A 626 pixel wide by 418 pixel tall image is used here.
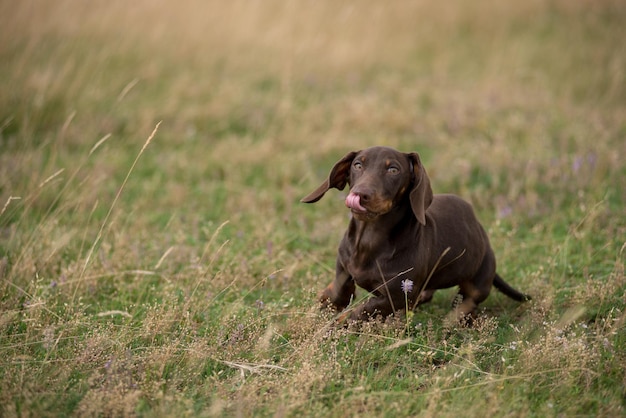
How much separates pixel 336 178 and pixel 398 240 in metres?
0.51

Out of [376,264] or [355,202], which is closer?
[355,202]

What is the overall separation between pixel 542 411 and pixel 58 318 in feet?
8.49

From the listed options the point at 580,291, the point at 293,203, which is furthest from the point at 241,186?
the point at 580,291

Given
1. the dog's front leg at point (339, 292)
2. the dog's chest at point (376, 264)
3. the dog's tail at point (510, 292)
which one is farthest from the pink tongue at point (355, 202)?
the dog's tail at point (510, 292)

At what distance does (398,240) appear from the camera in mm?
3689

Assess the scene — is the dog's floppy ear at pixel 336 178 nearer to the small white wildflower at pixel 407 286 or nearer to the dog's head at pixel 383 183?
the dog's head at pixel 383 183

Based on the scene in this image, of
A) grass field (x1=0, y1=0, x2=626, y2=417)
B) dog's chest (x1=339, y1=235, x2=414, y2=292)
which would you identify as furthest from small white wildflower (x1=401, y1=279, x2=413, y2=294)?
grass field (x1=0, y1=0, x2=626, y2=417)

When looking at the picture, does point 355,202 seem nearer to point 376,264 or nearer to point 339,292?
point 376,264

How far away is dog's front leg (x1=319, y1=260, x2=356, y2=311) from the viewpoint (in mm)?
3869

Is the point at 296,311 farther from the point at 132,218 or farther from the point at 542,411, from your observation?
the point at 132,218

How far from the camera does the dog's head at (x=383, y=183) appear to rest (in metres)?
3.39

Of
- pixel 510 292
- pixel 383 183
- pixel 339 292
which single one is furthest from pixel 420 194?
pixel 510 292

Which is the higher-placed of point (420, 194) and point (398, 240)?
point (420, 194)

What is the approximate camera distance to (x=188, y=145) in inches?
272
